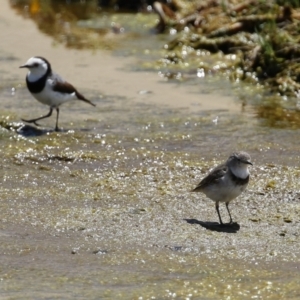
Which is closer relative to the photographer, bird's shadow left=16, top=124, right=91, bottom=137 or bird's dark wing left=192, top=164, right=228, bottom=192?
bird's dark wing left=192, top=164, right=228, bottom=192

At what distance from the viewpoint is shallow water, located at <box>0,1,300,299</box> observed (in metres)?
6.62

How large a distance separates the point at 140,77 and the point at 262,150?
12.4 ft

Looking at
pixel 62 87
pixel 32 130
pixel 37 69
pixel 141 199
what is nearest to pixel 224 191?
pixel 141 199

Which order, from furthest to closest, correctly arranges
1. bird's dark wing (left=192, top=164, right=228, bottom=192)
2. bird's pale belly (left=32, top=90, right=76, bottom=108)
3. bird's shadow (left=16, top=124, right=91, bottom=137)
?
bird's pale belly (left=32, top=90, right=76, bottom=108) → bird's shadow (left=16, top=124, right=91, bottom=137) → bird's dark wing (left=192, top=164, right=228, bottom=192)

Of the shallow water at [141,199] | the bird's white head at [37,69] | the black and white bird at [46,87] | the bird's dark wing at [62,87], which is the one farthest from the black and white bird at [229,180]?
the bird's white head at [37,69]

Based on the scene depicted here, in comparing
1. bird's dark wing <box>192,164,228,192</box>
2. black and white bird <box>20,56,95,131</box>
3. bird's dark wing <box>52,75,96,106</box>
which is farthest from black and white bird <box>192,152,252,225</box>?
bird's dark wing <box>52,75,96,106</box>

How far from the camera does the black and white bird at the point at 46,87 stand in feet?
36.8

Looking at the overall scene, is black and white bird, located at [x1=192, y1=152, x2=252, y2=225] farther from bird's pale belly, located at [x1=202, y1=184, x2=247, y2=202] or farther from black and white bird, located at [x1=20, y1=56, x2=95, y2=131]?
black and white bird, located at [x1=20, y1=56, x2=95, y2=131]

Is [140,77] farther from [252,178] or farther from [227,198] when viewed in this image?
[227,198]

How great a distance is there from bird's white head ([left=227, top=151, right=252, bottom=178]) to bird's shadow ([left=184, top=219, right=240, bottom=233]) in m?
0.43

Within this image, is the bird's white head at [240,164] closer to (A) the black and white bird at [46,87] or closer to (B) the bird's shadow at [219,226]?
(B) the bird's shadow at [219,226]

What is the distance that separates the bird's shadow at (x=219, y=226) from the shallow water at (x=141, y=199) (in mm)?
32

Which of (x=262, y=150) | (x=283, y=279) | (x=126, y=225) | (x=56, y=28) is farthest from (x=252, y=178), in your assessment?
(x=56, y=28)

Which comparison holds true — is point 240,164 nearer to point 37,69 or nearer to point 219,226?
point 219,226
